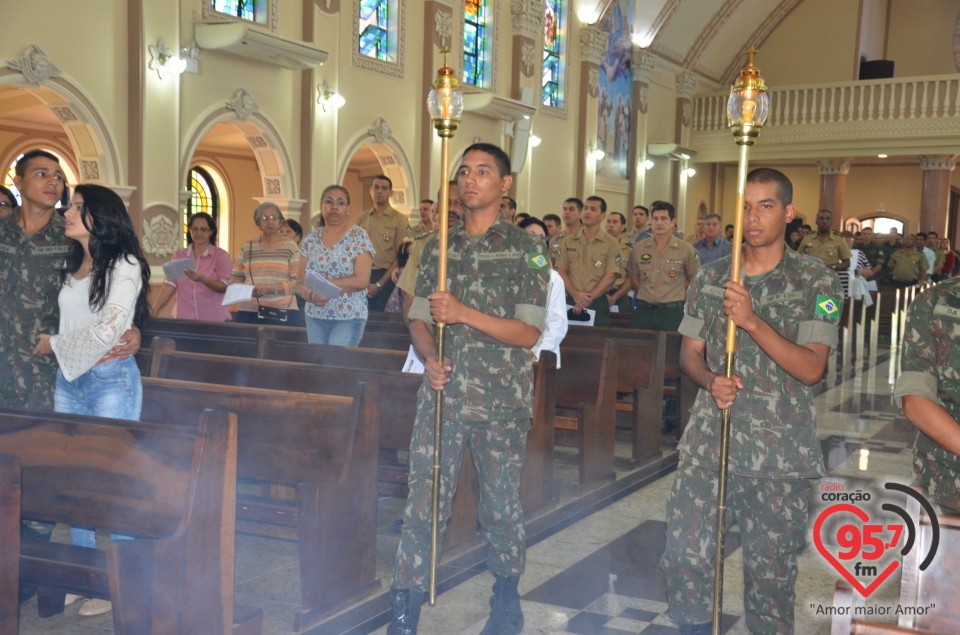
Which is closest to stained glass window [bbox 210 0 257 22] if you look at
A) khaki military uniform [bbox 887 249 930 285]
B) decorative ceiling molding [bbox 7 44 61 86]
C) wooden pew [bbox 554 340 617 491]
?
decorative ceiling molding [bbox 7 44 61 86]

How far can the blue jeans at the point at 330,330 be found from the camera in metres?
5.89

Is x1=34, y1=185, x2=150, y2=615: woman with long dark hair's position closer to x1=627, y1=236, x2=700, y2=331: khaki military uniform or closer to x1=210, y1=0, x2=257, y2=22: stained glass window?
x1=627, y1=236, x2=700, y2=331: khaki military uniform

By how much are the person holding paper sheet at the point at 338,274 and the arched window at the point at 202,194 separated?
451 inches

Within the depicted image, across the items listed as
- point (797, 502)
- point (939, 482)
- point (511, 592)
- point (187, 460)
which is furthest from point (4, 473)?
point (939, 482)

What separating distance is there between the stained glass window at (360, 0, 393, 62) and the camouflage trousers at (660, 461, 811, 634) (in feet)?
38.2

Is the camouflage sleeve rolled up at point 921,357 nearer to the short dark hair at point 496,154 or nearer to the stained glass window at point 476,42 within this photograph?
the short dark hair at point 496,154

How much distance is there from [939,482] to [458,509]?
7.28 feet

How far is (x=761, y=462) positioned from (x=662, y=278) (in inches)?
188

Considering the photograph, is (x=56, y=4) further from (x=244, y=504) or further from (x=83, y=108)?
(x=244, y=504)

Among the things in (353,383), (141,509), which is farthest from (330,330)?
(141,509)

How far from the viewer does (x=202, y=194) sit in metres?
17.3

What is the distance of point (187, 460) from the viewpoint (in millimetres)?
2682

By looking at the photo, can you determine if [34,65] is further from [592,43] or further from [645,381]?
[592,43]

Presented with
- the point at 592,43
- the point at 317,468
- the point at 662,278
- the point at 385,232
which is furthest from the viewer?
the point at 592,43
